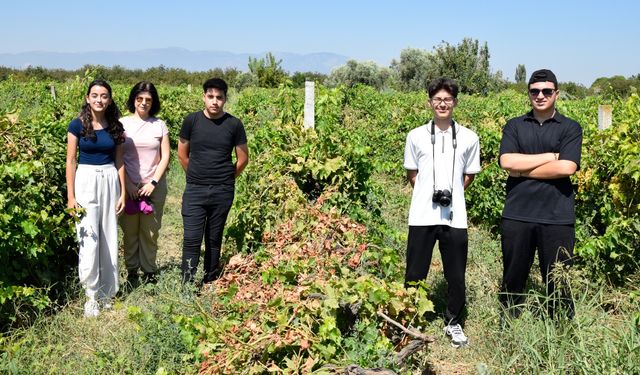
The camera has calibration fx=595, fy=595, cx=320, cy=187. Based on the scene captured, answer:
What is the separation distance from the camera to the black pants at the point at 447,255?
395 centimetres

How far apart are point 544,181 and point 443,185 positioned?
62cm

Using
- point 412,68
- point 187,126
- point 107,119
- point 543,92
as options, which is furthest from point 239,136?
point 412,68

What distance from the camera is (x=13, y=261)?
4094mm

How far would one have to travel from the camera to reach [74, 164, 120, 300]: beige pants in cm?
440

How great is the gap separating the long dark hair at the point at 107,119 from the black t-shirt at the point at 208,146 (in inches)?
19.0

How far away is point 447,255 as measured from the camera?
402 cm

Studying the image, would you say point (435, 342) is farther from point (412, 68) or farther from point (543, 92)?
point (412, 68)

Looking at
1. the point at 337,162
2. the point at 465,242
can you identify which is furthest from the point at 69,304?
the point at 465,242

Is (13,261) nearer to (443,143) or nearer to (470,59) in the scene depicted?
(443,143)

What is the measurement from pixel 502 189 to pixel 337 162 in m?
2.92

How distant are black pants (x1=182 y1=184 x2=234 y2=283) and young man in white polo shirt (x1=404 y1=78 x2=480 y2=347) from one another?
157 centimetres

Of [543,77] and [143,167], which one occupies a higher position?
[543,77]

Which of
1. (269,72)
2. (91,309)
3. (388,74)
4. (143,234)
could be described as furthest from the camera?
(388,74)

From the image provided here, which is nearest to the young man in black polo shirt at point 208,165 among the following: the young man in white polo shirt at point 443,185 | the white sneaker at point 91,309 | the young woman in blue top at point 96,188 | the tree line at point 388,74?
the young woman in blue top at point 96,188
